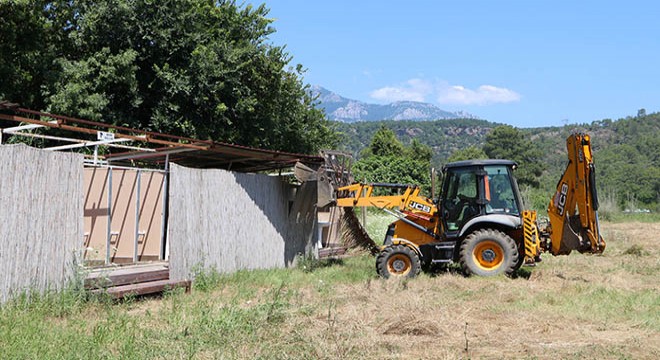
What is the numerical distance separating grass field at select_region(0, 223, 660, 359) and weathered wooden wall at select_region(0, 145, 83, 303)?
35 centimetres

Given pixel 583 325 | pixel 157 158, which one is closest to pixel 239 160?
pixel 157 158

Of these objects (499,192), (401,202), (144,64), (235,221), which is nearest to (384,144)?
(144,64)

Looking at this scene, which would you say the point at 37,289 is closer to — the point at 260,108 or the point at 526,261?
the point at 526,261

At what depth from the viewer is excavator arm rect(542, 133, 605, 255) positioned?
422 inches

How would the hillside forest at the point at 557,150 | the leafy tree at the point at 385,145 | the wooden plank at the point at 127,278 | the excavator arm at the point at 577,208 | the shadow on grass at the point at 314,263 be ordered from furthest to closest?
the hillside forest at the point at 557,150 → the leafy tree at the point at 385,145 → the shadow on grass at the point at 314,263 → the excavator arm at the point at 577,208 → the wooden plank at the point at 127,278

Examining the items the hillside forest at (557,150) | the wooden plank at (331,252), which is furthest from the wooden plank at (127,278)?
the hillside forest at (557,150)

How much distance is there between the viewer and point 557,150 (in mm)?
94375

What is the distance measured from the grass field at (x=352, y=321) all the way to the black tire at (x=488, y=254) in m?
0.33

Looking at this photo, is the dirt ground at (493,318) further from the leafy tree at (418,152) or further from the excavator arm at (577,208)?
the leafy tree at (418,152)

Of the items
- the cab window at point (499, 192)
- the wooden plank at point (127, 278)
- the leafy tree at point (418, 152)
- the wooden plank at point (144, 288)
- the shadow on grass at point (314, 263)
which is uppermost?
the leafy tree at point (418, 152)

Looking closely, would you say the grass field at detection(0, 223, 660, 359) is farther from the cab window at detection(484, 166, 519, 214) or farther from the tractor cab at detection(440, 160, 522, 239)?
the cab window at detection(484, 166, 519, 214)

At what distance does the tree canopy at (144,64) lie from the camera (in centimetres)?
1600

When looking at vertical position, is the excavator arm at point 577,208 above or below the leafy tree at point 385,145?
below

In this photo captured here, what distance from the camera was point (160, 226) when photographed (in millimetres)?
12812
